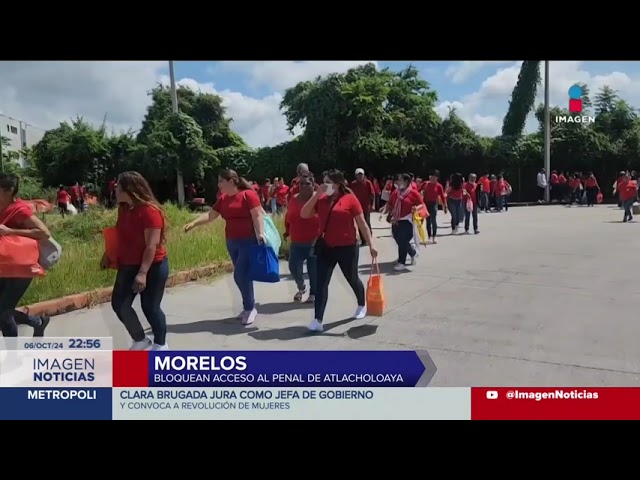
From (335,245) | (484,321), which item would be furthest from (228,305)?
(484,321)

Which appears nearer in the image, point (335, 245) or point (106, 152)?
point (335, 245)

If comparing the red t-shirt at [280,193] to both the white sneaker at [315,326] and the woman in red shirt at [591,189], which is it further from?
the woman in red shirt at [591,189]

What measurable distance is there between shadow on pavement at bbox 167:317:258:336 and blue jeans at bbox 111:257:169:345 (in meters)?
0.65

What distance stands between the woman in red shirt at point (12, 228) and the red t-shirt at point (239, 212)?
1.53 m

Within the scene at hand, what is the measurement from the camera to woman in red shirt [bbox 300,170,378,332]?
15.9ft

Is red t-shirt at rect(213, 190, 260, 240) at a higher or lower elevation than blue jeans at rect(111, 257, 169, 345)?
higher

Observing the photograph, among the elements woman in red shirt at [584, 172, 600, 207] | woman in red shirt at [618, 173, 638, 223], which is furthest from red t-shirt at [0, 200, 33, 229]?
woman in red shirt at [584, 172, 600, 207]

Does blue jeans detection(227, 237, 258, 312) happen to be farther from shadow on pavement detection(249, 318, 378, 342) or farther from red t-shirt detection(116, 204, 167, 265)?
red t-shirt detection(116, 204, 167, 265)

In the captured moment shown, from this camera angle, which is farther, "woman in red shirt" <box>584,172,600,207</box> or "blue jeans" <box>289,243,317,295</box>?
"woman in red shirt" <box>584,172,600,207</box>
